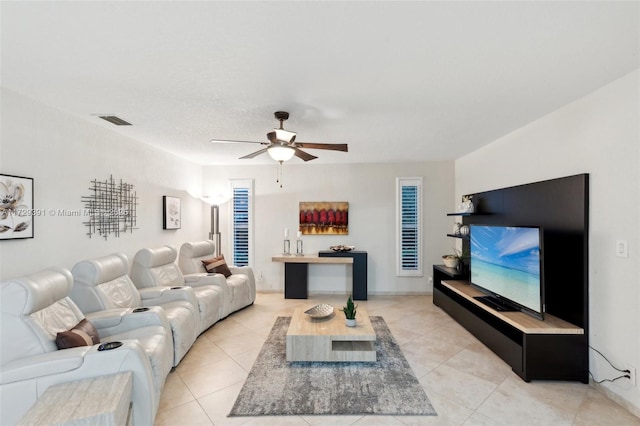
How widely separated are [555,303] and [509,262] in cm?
53

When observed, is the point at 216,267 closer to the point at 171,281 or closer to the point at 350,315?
the point at 171,281

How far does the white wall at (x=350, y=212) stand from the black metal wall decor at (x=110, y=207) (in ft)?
6.78

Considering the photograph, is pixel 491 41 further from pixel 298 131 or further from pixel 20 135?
pixel 20 135

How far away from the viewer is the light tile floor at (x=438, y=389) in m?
2.15

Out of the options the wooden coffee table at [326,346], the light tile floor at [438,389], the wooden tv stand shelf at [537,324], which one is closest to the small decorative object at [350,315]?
the wooden coffee table at [326,346]

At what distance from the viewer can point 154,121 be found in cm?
324

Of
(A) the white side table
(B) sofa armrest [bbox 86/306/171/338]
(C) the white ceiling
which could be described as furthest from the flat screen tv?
(B) sofa armrest [bbox 86/306/171/338]

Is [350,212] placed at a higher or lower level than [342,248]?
higher

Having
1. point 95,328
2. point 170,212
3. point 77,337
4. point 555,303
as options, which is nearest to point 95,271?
point 95,328

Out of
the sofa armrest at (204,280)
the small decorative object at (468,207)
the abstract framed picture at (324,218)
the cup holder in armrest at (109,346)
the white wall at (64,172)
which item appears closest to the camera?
the cup holder in armrest at (109,346)

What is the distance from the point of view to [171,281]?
4031 mm

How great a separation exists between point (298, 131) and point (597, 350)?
3.56 meters

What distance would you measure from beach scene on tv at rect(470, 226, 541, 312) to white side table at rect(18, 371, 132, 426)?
3.29 metres

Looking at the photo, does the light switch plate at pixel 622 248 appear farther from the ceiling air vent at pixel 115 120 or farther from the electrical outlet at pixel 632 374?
the ceiling air vent at pixel 115 120
